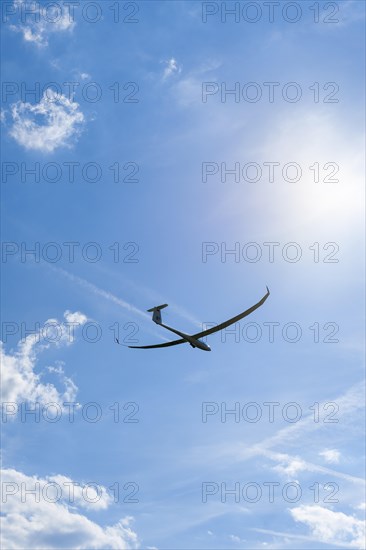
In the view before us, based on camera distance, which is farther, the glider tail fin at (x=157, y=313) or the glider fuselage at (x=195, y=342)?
the glider tail fin at (x=157, y=313)

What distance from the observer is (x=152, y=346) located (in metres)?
76.8

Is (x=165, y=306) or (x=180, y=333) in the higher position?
(x=165, y=306)

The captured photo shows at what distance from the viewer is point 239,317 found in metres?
72.5

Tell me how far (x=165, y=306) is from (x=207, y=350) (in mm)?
9555

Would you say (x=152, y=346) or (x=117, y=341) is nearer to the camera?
(x=117, y=341)

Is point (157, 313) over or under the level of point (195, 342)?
over

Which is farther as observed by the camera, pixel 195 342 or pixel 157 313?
pixel 157 313

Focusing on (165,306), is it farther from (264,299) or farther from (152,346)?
(264,299)

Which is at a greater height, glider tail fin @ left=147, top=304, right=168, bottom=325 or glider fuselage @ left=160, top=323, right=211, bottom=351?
glider tail fin @ left=147, top=304, right=168, bottom=325

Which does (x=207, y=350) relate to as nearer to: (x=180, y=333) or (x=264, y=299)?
(x=180, y=333)

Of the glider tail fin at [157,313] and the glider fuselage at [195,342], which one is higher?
the glider tail fin at [157,313]

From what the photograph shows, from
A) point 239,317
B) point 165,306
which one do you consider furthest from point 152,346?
point 239,317

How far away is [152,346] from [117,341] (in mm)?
7199

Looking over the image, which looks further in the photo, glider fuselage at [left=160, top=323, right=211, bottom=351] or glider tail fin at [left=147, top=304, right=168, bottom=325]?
glider tail fin at [left=147, top=304, right=168, bottom=325]
